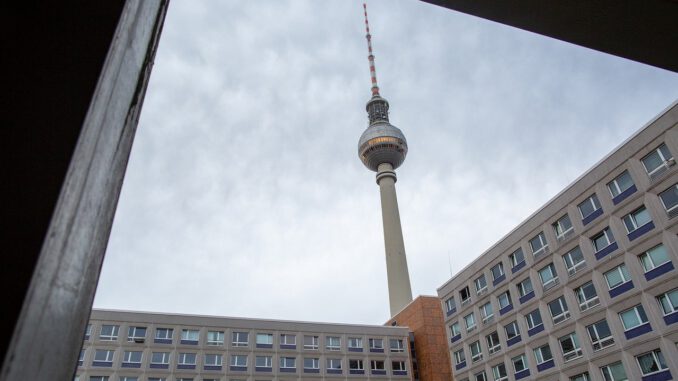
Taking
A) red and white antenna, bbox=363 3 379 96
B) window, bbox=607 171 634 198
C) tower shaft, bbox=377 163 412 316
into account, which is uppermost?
red and white antenna, bbox=363 3 379 96

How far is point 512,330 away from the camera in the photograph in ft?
123

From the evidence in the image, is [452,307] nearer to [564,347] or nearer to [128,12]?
[564,347]

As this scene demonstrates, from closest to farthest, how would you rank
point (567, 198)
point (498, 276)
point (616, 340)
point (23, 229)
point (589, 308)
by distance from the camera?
point (23, 229)
point (616, 340)
point (589, 308)
point (567, 198)
point (498, 276)

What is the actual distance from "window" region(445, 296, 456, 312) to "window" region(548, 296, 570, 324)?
11.5m

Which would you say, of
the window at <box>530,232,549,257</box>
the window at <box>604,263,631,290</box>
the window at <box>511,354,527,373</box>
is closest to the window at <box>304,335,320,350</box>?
the window at <box>511,354,527,373</box>

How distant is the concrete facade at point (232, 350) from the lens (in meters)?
46.8

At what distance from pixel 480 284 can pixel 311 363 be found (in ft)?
66.4

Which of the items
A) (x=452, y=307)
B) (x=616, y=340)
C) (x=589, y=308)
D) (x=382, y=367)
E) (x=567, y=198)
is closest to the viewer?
(x=616, y=340)

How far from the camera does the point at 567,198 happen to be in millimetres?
34344

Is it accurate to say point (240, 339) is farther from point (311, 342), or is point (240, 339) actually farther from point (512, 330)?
point (512, 330)

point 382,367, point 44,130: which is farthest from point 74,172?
point 382,367

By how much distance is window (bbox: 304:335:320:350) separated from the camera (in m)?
52.8

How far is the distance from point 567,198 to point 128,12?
36890mm

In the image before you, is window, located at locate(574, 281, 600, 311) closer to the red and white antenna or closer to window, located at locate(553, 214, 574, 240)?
window, located at locate(553, 214, 574, 240)
